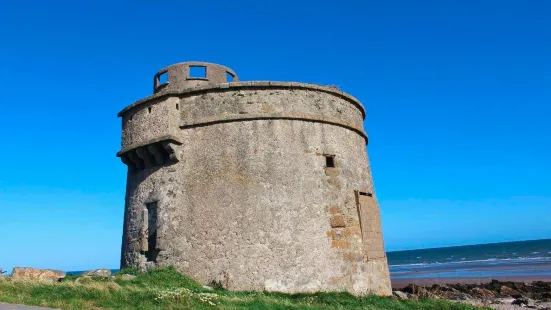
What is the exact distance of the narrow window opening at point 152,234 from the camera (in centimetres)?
1138

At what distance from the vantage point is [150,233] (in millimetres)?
11594

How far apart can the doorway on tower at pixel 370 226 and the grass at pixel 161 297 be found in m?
1.67

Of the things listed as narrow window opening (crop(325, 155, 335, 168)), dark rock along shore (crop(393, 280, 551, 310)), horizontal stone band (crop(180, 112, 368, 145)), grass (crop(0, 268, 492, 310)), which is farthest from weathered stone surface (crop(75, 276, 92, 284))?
dark rock along shore (crop(393, 280, 551, 310))

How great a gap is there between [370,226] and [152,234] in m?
5.72

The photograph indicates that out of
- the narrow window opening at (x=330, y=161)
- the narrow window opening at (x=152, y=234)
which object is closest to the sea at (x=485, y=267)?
the narrow window opening at (x=330, y=161)

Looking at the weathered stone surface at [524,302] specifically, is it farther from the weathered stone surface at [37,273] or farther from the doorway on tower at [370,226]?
the weathered stone surface at [37,273]

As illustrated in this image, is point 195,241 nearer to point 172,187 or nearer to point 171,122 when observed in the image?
point 172,187

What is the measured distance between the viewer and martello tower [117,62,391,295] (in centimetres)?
1047

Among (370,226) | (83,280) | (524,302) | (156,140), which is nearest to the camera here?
(83,280)

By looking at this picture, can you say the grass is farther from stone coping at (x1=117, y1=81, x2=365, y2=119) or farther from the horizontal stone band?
stone coping at (x1=117, y1=81, x2=365, y2=119)

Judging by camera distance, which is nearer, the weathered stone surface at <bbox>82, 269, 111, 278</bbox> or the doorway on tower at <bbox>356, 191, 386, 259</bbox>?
the weathered stone surface at <bbox>82, 269, 111, 278</bbox>

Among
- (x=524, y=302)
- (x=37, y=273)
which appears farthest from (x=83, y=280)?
(x=524, y=302)

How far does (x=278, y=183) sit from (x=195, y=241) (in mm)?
2410

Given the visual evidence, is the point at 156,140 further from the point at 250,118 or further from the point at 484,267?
the point at 484,267
